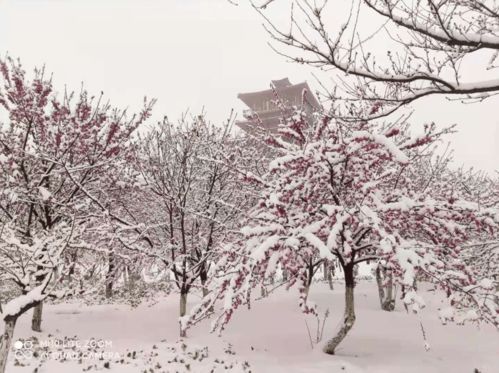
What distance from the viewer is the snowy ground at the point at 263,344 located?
265 inches

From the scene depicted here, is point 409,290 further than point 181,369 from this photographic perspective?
No

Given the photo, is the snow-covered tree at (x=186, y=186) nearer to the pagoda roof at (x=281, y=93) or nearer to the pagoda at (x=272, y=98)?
the pagoda at (x=272, y=98)

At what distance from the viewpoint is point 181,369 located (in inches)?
264

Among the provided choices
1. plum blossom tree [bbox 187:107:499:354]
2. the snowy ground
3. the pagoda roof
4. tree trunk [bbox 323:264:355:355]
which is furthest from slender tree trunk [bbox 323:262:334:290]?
the pagoda roof

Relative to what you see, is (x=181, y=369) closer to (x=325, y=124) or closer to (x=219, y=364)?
(x=219, y=364)

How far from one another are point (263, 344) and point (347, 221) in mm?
4048

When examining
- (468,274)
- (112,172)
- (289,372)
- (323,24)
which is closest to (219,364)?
(289,372)

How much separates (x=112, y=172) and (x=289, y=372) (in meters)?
8.16

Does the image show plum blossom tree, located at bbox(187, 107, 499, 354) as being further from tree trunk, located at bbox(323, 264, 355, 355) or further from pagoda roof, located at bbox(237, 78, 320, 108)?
pagoda roof, located at bbox(237, 78, 320, 108)

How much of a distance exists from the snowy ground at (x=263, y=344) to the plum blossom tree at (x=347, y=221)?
971 mm

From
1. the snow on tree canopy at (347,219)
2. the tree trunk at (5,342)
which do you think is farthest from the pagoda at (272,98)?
the tree trunk at (5,342)

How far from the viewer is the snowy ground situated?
265 inches

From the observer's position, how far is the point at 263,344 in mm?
8555

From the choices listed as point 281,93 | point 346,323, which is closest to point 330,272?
point 346,323
